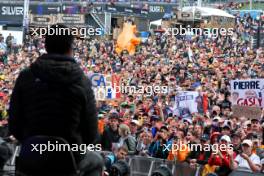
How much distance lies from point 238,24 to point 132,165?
2441cm

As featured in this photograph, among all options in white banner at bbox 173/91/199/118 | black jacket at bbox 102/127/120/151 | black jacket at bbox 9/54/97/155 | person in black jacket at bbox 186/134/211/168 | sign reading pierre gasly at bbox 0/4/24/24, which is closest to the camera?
black jacket at bbox 9/54/97/155

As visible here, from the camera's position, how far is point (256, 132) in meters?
12.8

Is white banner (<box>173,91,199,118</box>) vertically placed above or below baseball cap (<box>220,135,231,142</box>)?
below

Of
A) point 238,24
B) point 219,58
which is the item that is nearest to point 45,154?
point 219,58

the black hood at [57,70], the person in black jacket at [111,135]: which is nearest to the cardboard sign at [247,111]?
the person in black jacket at [111,135]

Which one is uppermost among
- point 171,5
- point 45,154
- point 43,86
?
point 43,86

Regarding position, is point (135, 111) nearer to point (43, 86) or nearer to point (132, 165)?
point (132, 165)

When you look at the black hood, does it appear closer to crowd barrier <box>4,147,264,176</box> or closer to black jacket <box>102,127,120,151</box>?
crowd barrier <box>4,147,264,176</box>

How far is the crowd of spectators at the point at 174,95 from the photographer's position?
1212 centimetres

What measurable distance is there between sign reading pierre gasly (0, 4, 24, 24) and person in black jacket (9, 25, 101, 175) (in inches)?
1716

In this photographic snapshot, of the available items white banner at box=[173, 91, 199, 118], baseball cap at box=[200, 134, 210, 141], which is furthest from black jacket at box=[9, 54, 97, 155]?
white banner at box=[173, 91, 199, 118]

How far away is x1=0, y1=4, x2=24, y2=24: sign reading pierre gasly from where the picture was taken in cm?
4838

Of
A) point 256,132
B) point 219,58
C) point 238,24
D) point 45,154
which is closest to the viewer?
point 45,154

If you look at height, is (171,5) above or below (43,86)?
below
